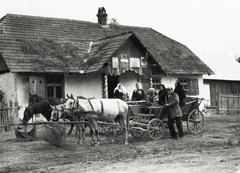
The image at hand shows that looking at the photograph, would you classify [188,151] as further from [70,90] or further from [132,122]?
[70,90]

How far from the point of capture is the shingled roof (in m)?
20.9

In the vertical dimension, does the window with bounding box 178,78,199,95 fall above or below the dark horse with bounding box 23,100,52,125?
above

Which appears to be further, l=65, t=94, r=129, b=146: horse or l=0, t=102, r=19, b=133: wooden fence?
l=0, t=102, r=19, b=133: wooden fence

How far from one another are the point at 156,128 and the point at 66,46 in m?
10.8

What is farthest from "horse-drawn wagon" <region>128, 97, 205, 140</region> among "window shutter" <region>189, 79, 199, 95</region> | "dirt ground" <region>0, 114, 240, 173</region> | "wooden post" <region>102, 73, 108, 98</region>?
"window shutter" <region>189, 79, 199, 95</region>

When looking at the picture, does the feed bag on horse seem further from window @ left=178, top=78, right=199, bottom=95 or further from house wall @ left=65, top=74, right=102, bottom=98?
window @ left=178, top=78, right=199, bottom=95

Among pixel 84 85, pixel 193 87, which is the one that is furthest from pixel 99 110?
pixel 193 87

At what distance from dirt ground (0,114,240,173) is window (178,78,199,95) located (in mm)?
12007

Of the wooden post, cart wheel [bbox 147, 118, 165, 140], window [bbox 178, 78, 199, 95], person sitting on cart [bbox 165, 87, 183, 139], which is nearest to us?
cart wheel [bbox 147, 118, 165, 140]

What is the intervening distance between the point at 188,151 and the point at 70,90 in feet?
38.4

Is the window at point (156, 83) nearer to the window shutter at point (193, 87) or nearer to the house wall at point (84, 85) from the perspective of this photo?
the window shutter at point (193, 87)

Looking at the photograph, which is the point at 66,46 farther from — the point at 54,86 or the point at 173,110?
the point at 173,110

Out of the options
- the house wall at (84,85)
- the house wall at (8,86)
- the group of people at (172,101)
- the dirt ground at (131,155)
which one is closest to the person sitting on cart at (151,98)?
the group of people at (172,101)

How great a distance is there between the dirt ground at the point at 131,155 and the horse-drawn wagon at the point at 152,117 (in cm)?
38
